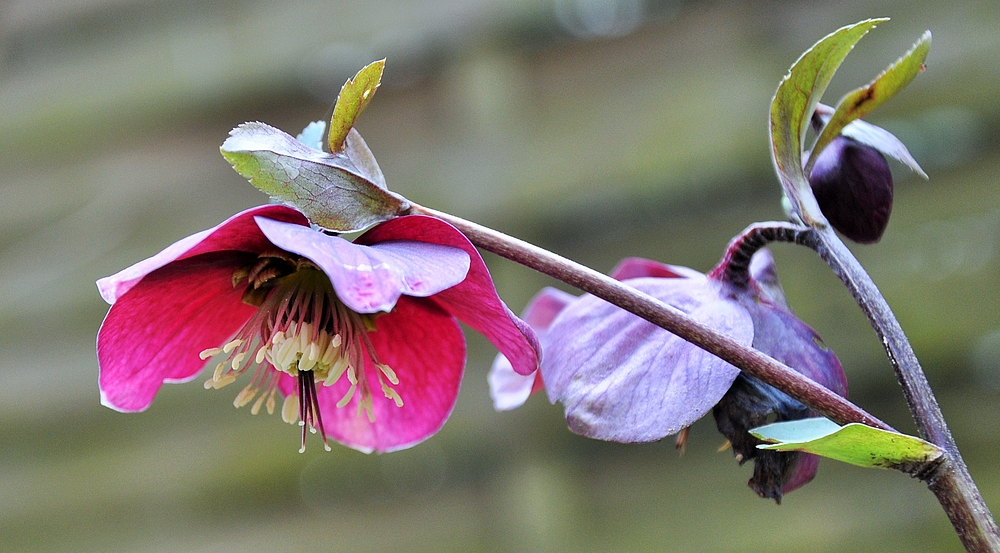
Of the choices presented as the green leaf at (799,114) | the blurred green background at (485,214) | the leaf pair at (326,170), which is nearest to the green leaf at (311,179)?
the leaf pair at (326,170)

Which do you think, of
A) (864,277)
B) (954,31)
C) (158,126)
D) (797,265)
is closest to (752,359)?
(864,277)

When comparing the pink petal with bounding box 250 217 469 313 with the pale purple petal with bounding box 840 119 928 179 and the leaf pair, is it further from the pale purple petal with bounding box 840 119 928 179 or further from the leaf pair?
the pale purple petal with bounding box 840 119 928 179

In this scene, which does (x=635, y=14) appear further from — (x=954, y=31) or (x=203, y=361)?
(x=203, y=361)

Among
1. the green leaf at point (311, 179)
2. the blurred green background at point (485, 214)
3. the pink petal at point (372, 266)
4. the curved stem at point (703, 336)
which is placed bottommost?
the blurred green background at point (485, 214)

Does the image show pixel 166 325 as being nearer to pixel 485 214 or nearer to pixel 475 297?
pixel 475 297

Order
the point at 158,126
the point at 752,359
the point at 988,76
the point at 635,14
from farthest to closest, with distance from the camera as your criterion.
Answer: the point at 158,126 < the point at 635,14 < the point at 988,76 < the point at 752,359

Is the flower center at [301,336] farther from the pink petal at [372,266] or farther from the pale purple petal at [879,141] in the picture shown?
the pale purple petal at [879,141]
